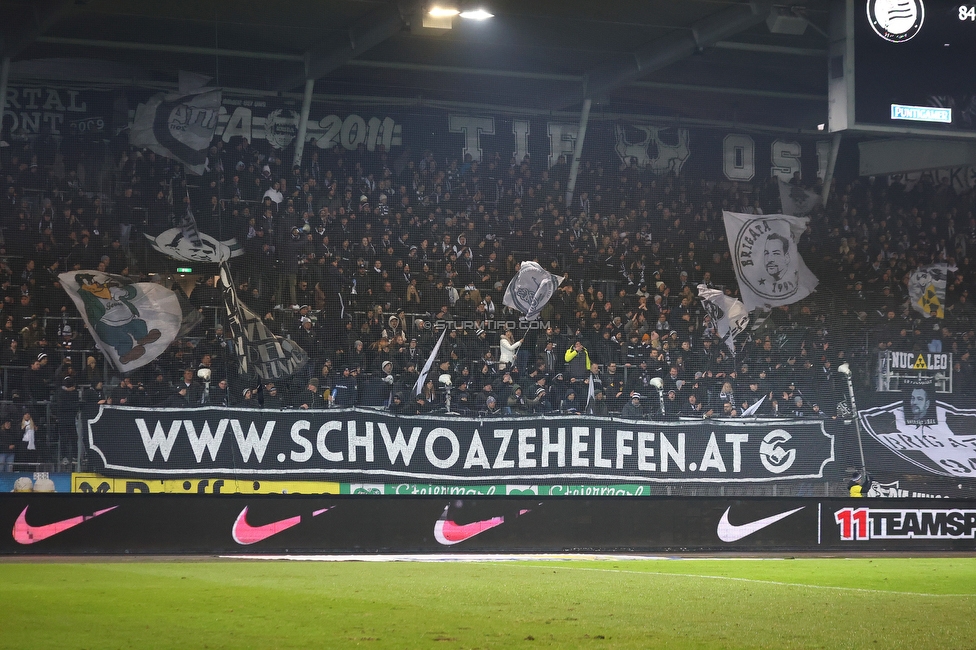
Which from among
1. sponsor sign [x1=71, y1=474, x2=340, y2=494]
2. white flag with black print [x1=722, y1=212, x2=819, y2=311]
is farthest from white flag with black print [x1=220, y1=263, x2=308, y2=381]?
white flag with black print [x1=722, y1=212, x2=819, y2=311]

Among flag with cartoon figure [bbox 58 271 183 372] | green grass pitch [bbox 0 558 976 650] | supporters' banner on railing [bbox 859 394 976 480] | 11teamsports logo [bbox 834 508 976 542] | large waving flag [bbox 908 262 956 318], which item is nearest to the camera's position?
green grass pitch [bbox 0 558 976 650]

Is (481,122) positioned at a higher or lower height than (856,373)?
higher

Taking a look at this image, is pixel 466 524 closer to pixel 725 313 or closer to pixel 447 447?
pixel 447 447

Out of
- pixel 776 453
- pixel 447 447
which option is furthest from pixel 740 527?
pixel 447 447

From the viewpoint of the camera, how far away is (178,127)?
43.0 ft

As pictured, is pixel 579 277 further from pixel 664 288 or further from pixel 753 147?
pixel 753 147

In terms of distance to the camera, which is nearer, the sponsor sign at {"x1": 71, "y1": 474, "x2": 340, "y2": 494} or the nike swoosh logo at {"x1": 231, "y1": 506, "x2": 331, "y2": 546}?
the sponsor sign at {"x1": 71, "y1": 474, "x2": 340, "y2": 494}

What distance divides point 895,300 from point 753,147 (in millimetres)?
2803

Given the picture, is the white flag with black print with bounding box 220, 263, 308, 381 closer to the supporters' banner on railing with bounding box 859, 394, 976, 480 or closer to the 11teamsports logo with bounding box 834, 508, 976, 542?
the 11teamsports logo with bounding box 834, 508, 976, 542

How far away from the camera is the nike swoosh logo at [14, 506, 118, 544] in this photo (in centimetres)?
1187

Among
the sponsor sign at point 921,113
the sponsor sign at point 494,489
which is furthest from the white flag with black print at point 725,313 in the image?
the sponsor sign at point 921,113

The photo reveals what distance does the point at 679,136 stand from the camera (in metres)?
14.9

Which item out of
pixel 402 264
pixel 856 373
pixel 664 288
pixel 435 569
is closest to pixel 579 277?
pixel 664 288

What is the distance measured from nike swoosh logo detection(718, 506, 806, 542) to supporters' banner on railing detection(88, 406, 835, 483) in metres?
0.46
